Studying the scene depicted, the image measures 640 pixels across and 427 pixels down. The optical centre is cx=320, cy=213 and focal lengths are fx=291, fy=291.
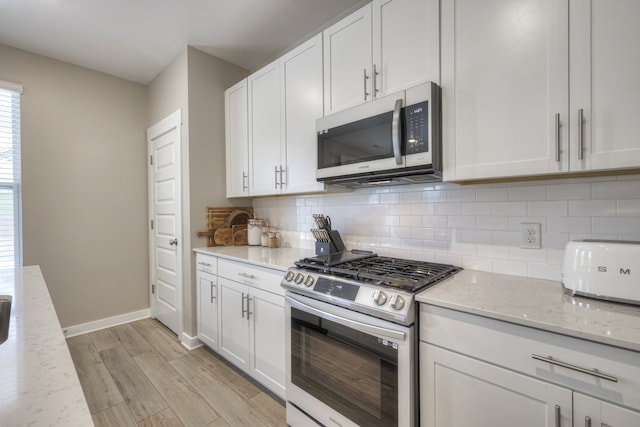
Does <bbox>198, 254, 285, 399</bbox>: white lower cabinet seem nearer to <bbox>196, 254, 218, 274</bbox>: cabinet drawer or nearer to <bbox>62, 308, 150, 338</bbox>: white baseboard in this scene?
<bbox>196, 254, 218, 274</bbox>: cabinet drawer

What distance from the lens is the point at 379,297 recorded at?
1229mm

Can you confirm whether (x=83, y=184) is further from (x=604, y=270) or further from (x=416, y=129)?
(x=604, y=270)

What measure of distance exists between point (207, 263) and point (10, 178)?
1946 millimetres

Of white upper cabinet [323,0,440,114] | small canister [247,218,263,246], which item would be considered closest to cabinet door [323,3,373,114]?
white upper cabinet [323,0,440,114]

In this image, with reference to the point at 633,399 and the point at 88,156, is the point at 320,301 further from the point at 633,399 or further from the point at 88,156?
the point at 88,156

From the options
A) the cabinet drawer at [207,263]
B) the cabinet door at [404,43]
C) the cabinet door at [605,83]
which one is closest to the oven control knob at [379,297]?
the cabinet door at [605,83]

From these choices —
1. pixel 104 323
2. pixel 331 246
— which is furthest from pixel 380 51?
pixel 104 323

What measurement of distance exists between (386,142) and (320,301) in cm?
89

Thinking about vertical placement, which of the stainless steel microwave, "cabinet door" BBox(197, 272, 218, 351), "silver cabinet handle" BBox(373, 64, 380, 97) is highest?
"silver cabinet handle" BBox(373, 64, 380, 97)

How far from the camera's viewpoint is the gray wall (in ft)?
8.76

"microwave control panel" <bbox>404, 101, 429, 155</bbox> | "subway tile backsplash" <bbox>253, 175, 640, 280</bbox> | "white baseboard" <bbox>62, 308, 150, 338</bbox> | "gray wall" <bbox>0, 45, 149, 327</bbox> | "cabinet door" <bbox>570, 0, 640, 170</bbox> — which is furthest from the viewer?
"white baseboard" <bbox>62, 308, 150, 338</bbox>

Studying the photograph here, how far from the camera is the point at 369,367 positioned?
1.30 metres

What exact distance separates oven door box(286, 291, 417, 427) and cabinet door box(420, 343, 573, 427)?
0.23 feet

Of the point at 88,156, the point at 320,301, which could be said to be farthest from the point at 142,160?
the point at 320,301
